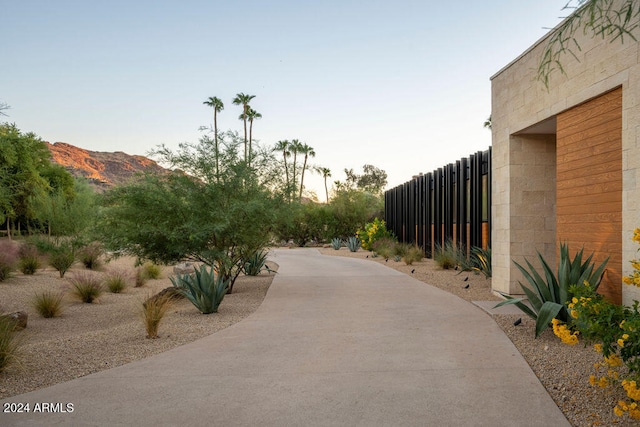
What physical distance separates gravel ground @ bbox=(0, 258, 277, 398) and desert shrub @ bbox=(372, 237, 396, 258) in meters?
8.50

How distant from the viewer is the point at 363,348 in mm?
6469

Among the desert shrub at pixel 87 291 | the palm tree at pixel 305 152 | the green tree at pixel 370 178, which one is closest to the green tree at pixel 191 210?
the desert shrub at pixel 87 291

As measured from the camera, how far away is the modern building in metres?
6.67

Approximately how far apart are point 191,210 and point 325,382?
7184mm

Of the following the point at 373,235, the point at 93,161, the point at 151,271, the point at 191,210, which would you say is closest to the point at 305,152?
the point at 373,235

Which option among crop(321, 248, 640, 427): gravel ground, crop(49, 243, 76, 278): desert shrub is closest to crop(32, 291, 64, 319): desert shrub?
crop(49, 243, 76, 278): desert shrub

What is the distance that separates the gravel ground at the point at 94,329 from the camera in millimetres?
5641

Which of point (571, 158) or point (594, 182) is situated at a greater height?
point (571, 158)

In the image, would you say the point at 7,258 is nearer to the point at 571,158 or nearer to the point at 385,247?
the point at 385,247

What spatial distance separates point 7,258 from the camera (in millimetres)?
16344

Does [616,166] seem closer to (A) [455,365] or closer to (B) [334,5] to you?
(A) [455,365]

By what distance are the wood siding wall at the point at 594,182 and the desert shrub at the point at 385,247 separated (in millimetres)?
13845

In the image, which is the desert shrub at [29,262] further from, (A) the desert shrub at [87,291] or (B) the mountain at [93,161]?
(B) the mountain at [93,161]

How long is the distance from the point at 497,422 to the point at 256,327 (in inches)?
182
